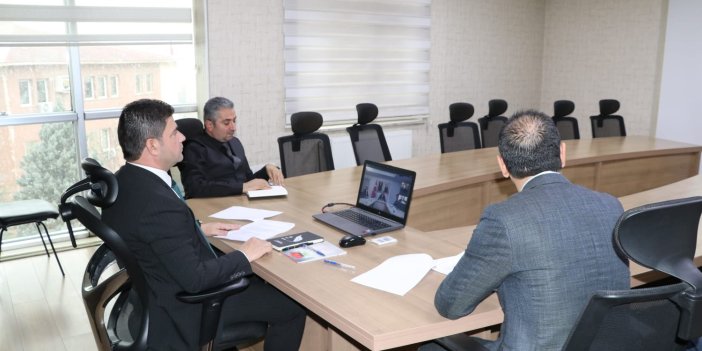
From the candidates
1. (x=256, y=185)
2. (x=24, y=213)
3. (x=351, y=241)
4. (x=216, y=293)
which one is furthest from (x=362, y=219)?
(x=24, y=213)

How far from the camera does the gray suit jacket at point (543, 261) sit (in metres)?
1.71

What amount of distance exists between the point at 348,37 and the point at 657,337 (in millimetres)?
5325

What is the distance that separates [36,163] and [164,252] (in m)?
3.67

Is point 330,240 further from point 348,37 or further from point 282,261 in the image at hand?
point 348,37

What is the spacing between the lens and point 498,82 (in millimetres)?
8039

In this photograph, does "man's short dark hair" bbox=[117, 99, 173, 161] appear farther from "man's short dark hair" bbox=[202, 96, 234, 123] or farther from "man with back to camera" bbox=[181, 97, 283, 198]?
"man's short dark hair" bbox=[202, 96, 234, 123]

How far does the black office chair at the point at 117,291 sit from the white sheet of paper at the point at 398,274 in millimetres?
453

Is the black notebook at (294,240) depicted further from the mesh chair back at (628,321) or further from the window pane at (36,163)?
the window pane at (36,163)

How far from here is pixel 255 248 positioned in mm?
2469

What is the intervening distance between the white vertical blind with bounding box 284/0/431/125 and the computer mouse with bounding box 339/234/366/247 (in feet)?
12.3

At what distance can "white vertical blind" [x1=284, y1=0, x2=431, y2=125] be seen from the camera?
6238 mm

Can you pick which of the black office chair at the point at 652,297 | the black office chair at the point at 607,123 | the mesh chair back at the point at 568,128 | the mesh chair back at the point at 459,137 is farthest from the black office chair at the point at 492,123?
the black office chair at the point at 652,297

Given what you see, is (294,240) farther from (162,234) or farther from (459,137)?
(459,137)

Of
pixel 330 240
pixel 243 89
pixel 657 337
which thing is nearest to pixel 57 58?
pixel 243 89
